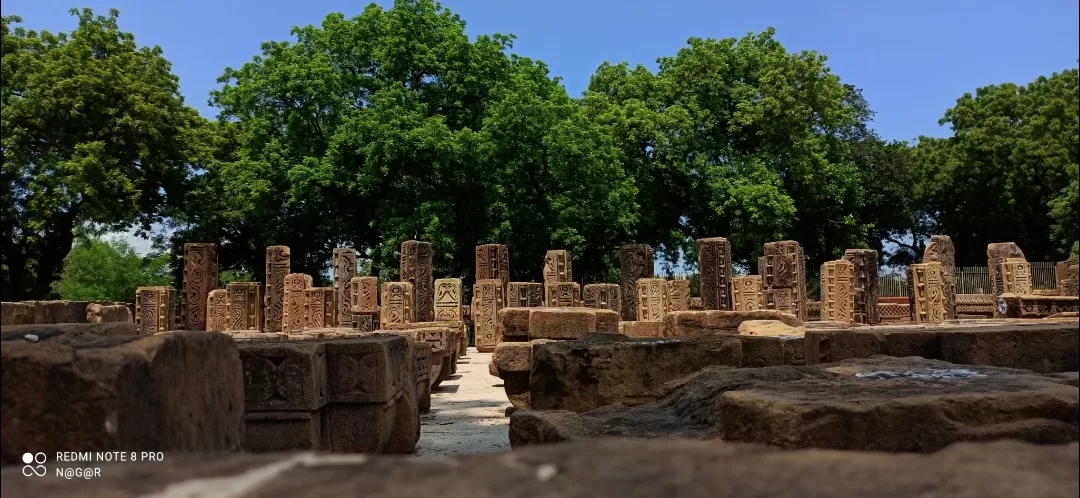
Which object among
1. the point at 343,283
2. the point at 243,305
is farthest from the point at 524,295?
the point at 243,305

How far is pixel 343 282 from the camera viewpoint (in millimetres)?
21188

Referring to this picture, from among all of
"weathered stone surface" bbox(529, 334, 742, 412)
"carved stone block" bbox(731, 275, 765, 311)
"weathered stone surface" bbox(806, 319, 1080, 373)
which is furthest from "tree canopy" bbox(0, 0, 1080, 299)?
"weathered stone surface" bbox(806, 319, 1080, 373)

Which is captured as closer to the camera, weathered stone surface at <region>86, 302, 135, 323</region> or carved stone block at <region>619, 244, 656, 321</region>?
weathered stone surface at <region>86, 302, 135, 323</region>

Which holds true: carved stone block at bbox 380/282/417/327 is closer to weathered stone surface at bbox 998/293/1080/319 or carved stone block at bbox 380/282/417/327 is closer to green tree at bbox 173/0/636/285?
green tree at bbox 173/0/636/285

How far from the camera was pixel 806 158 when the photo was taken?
30844 millimetres

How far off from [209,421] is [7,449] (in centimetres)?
79

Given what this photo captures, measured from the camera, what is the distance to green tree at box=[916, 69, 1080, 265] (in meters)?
31.6

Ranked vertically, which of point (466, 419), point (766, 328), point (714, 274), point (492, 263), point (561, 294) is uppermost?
point (492, 263)

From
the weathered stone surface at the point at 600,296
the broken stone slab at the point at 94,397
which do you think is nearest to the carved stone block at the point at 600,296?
the weathered stone surface at the point at 600,296

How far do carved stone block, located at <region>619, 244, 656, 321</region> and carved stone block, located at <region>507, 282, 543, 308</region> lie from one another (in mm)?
2771

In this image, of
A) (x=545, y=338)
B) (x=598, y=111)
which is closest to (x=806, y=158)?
(x=598, y=111)

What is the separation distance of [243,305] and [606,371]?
16787mm

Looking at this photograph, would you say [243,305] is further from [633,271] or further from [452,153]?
[633,271]

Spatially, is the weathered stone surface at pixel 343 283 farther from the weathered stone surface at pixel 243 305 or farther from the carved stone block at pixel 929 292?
the carved stone block at pixel 929 292
